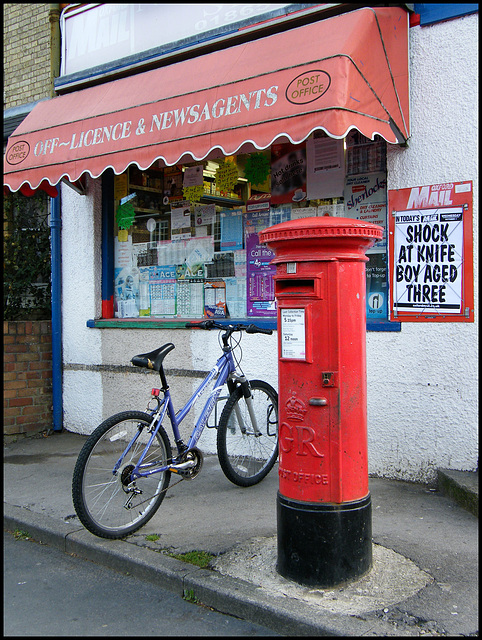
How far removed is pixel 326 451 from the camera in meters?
3.30

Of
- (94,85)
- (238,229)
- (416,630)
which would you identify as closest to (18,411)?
(238,229)

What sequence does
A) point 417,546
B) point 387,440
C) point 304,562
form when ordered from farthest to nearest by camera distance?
point 387,440, point 417,546, point 304,562

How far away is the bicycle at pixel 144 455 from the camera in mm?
3953

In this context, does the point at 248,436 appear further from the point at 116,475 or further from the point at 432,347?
the point at 432,347

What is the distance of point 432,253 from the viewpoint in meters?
4.94

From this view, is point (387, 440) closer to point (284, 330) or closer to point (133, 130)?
point (284, 330)

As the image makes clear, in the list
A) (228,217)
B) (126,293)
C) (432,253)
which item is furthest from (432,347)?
(126,293)

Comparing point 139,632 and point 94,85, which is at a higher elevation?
point 94,85

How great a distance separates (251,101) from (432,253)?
1.86m

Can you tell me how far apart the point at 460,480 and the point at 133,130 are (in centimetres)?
401

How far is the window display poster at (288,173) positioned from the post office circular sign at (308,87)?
1.38 metres

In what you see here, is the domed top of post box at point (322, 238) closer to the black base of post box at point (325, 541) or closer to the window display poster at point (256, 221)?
the black base of post box at point (325, 541)

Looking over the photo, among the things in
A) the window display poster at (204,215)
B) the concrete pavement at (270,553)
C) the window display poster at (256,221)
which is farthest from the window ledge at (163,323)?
the concrete pavement at (270,553)

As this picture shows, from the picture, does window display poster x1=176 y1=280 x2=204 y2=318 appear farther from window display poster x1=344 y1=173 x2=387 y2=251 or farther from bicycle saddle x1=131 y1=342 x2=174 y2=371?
bicycle saddle x1=131 y1=342 x2=174 y2=371
